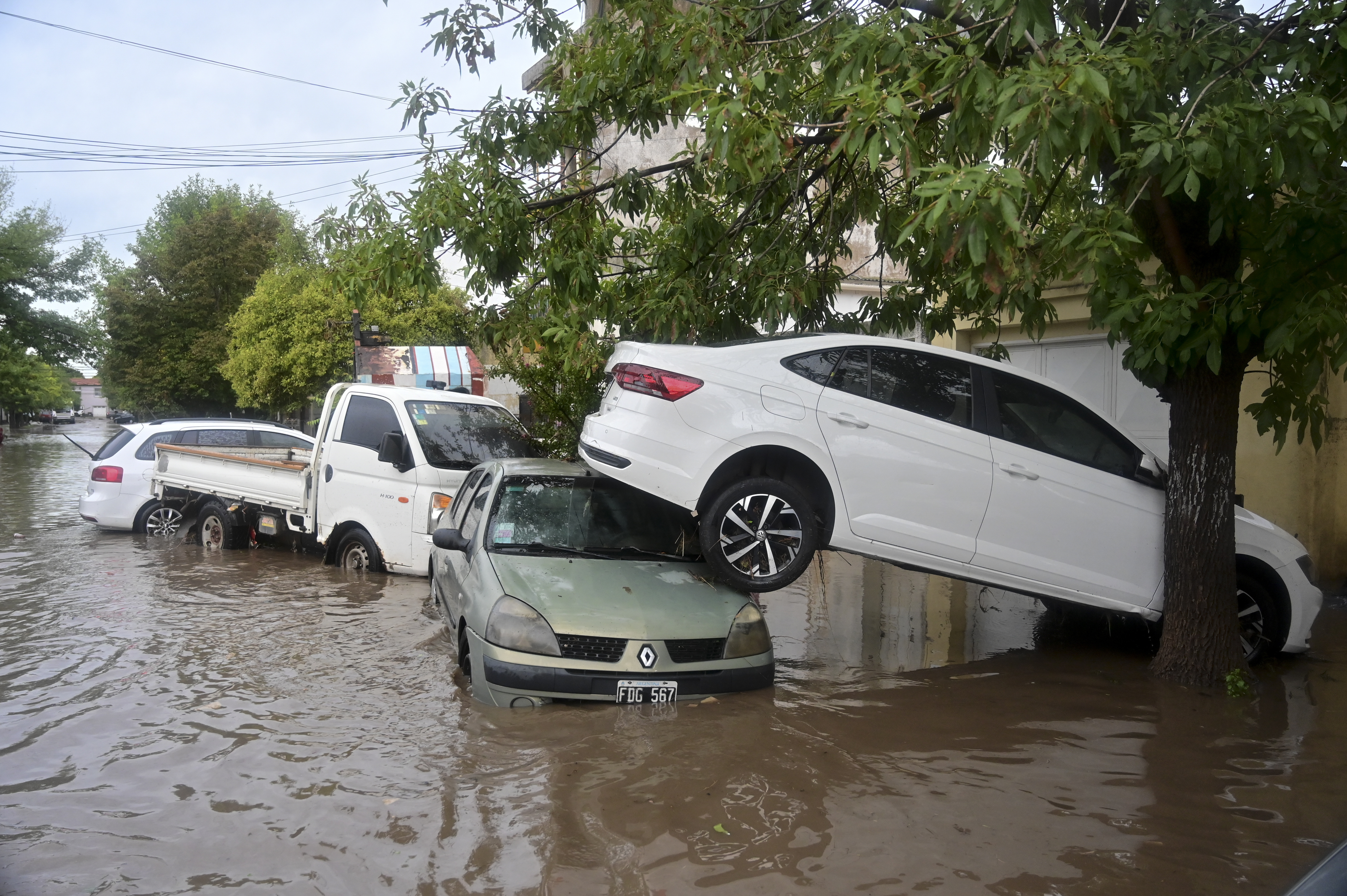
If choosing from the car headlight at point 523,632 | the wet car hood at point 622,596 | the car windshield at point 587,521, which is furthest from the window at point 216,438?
the car headlight at point 523,632

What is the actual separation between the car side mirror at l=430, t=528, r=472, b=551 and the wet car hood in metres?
0.35

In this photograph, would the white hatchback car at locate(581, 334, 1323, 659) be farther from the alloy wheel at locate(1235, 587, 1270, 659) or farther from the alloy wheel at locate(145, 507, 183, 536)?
the alloy wheel at locate(145, 507, 183, 536)

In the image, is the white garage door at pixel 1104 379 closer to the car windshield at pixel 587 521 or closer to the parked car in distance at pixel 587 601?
the car windshield at pixel 587 521

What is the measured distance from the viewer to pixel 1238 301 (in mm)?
5961

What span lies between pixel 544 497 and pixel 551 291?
2.70m

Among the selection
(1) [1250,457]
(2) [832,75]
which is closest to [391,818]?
(2) [832,75]

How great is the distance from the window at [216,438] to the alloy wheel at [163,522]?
3.37ft

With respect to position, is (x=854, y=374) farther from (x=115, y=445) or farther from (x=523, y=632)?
Answer: (x=115, y=445)

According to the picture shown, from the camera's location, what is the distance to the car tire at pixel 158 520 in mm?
13641

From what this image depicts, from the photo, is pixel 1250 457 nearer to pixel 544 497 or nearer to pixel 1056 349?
pixel 1056 349

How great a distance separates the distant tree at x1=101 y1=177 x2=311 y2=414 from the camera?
43.3 metres

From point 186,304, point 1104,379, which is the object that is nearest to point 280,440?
point 1104,379

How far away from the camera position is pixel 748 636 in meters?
5.96

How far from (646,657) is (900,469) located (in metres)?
2.00
